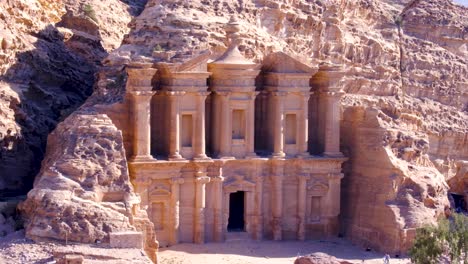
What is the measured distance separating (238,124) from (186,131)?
8.15 feet

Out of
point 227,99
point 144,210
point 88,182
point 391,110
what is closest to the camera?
point 88,182

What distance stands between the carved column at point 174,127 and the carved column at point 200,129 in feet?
2.74

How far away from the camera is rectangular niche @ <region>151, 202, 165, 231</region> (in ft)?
142

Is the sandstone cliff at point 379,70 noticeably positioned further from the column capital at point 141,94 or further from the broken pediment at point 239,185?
the broken pediment at point 239,185

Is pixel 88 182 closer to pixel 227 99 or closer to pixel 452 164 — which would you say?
pixel 227 99

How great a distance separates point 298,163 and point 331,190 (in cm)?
195

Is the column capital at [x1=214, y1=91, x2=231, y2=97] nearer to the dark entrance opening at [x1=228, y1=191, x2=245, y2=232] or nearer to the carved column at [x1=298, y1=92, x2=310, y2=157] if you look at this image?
the carved column at [x1=298, y1=92, x2=310, y2=157]

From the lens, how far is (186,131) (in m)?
44.4

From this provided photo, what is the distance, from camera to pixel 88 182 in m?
38.5

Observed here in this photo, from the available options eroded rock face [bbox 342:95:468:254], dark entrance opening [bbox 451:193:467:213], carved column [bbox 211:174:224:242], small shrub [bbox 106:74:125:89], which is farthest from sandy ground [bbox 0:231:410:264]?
dark entrance opening [bbox 451:193:467:213]

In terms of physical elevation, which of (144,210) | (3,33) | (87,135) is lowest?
(144,210)

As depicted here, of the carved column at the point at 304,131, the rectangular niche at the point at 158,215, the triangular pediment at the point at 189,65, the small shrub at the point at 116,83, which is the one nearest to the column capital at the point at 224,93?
the triangular pediment at the point at 189,65

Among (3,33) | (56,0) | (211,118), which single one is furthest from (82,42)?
(211,118)

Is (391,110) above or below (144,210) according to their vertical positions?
above
